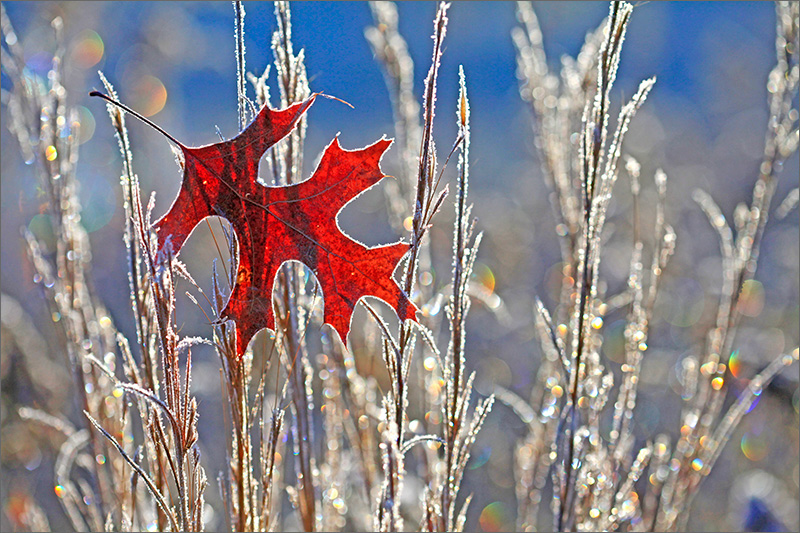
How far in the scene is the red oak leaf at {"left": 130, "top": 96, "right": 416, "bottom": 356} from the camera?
0.53m

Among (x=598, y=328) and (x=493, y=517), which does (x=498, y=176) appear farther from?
(x=598, y=328)

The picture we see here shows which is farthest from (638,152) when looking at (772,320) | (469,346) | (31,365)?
(31,365)

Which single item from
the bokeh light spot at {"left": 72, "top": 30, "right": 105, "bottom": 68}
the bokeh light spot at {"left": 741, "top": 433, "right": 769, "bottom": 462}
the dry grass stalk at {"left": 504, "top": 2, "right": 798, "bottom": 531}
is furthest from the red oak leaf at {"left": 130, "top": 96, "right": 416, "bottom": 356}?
the bokeh light spot at {"left": 72, "top": 30, "right": 105, "bottom": 68}

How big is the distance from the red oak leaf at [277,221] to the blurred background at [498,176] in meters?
0.55

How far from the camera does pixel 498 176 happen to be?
17.0ft

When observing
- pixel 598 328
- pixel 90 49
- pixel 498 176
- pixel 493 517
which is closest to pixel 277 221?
pixel 598 328

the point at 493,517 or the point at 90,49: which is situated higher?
the point at 90,49

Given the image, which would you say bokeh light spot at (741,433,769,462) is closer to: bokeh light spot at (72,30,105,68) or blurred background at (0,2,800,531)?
blurred background at (0,2,800,531)

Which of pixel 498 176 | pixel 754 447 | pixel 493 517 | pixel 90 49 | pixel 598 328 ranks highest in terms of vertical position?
pixel 90 49

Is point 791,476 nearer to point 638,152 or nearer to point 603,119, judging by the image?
point 603,119

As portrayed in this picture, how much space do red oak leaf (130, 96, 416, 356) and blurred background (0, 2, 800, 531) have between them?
1.79 ft

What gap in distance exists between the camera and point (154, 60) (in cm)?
428

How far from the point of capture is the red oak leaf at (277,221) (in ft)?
1.72

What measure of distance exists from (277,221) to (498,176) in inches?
190
